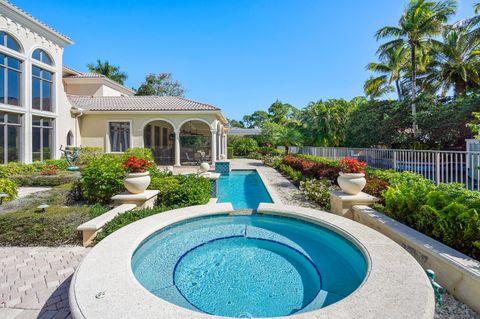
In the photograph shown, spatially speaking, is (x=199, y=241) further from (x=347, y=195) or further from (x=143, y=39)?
(x=143, y=39)

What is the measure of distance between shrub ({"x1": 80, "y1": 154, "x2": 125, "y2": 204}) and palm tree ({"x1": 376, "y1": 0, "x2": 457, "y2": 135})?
20452mm

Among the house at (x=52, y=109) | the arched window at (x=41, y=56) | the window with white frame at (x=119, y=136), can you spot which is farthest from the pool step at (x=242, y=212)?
the arched window at (x=41, y=56)

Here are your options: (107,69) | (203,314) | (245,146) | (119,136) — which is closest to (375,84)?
(245,146)

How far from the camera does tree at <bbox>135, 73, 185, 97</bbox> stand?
46.3 meters

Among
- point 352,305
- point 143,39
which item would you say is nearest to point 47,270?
point 352,305

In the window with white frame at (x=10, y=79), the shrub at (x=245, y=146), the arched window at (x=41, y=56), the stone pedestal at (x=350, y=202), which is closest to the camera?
the stone pedestal at (x=350, y=202)

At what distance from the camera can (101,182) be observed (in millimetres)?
7453

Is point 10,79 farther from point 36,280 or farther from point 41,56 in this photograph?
point 36,280

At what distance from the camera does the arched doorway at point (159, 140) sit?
867 inches

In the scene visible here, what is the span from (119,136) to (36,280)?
17.4 m

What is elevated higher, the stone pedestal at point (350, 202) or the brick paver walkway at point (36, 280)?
the stone pedestal at point (350, 202)

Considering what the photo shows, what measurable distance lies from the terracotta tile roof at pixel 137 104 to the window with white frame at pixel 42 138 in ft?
10.7

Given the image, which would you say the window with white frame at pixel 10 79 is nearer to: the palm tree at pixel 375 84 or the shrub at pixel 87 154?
the shrub at pixel 87 154

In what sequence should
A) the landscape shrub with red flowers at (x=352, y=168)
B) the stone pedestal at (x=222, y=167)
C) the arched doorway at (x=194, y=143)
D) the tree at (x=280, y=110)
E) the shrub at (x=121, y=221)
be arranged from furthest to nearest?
the tree at (x=280, y=110) → the arched doorway at (x=194, y=143) → the stone pedestal at (x=222, y=167) → the landscape shrub with red flowers at (x=352, y=168) → the shrub at (x=121, y=221)
